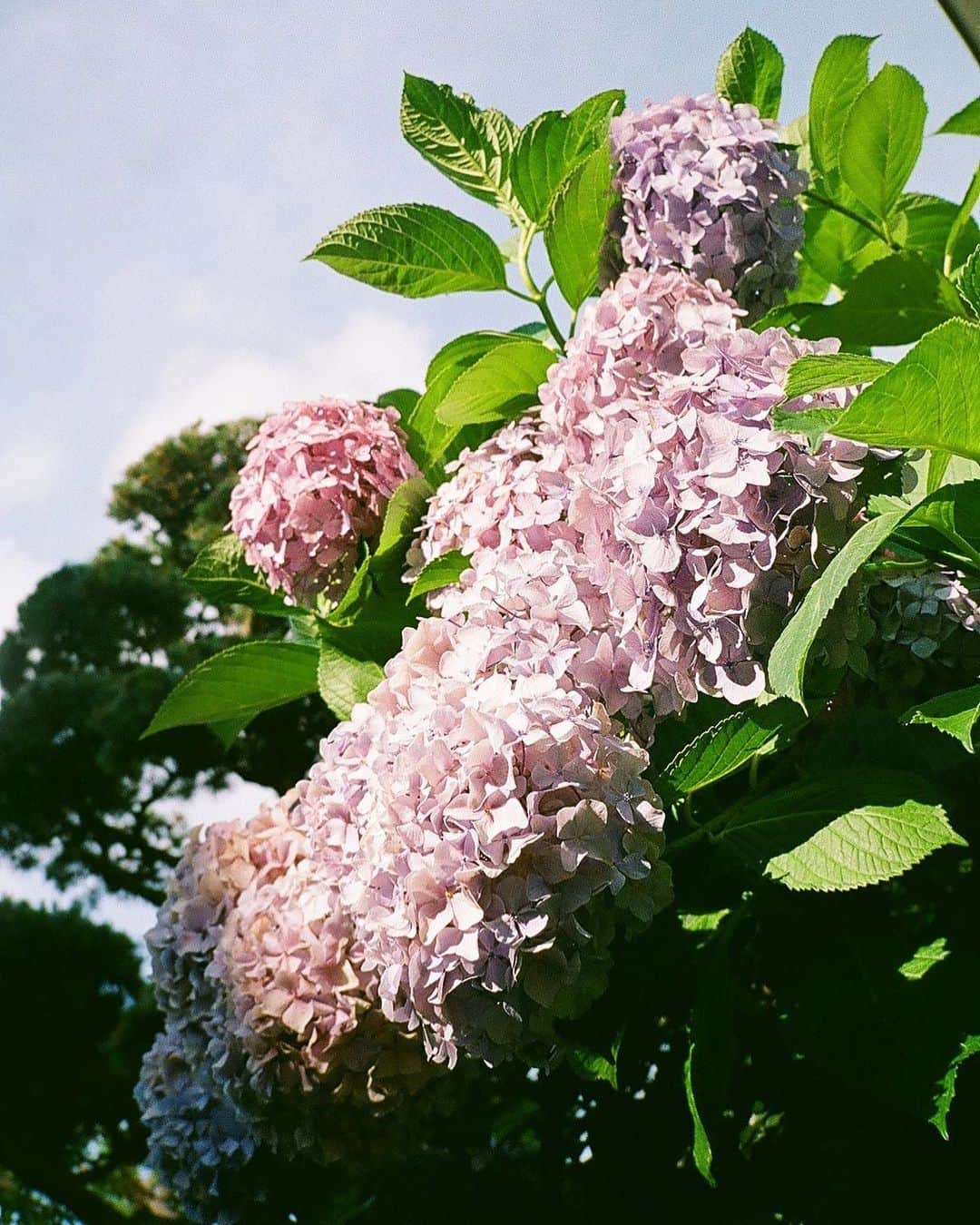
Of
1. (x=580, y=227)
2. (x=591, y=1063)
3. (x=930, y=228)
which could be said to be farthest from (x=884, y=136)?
(x=591, y=1063)

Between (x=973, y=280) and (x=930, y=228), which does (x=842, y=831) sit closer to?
(x=973, y=280)

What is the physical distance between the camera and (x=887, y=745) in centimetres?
81

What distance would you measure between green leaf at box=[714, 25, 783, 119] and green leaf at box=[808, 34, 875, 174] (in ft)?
0.15

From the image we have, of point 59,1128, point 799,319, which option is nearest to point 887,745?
point 799,319

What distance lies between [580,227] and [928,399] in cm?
49

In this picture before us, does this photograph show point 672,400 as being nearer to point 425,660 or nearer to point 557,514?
point 557,514

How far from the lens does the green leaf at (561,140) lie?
1103 mm

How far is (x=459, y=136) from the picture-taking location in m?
1.17

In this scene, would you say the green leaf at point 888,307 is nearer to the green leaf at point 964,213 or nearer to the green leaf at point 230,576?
the green leaf at point 964,213

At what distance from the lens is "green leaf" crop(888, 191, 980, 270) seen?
Result: 125 cm

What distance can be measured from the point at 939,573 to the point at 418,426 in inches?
21.8

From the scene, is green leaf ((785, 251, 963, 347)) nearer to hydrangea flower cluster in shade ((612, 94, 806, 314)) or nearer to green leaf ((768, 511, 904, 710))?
hydrangea flower cluster in shade ((612, 94, 806, 314))

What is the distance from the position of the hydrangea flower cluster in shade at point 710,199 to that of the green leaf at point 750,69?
0.46ft

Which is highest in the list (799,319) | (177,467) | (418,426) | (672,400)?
(177,467)
